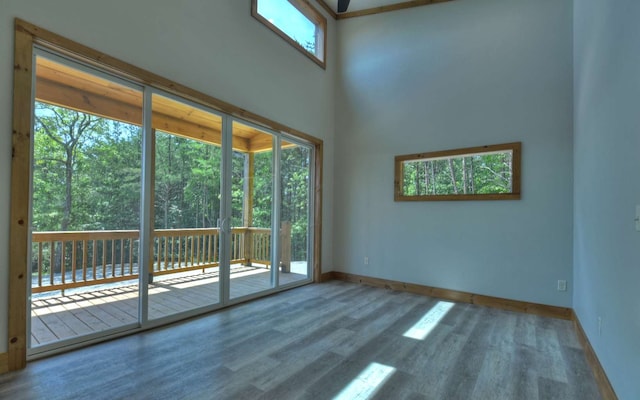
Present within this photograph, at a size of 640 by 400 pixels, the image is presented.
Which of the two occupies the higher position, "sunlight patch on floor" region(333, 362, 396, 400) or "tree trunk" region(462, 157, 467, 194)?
"tree trunk" region(462, 157, 467, 194)

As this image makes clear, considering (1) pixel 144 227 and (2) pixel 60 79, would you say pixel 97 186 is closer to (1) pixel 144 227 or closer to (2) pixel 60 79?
(1) pixel 144 227

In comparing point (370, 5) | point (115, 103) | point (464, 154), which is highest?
point (370, 5)

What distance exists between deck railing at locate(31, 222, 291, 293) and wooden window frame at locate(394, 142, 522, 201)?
236 cm

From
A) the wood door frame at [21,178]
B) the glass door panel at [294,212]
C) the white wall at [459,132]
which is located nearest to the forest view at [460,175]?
the white wall at [459,132]

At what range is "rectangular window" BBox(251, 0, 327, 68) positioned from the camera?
4156mm

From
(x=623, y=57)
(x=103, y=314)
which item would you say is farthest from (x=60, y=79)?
(x=623, y=57)

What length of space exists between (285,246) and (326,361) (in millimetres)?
2485

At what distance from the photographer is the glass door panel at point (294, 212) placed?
15.3 ft

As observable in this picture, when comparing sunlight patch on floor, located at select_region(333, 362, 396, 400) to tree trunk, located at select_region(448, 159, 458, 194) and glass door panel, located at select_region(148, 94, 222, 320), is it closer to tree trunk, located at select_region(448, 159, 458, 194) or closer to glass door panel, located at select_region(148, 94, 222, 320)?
glass door panel, located at select_region(148, 94, 222, 320)

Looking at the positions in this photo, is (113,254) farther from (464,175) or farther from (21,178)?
(464,175)

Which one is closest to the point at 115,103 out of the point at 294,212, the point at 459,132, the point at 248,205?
the point at 248,205

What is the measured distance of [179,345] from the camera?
2.61 metres

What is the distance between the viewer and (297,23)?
15.7ft

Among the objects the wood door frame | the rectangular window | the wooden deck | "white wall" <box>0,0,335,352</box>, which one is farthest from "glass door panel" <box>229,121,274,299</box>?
the wood door frame
